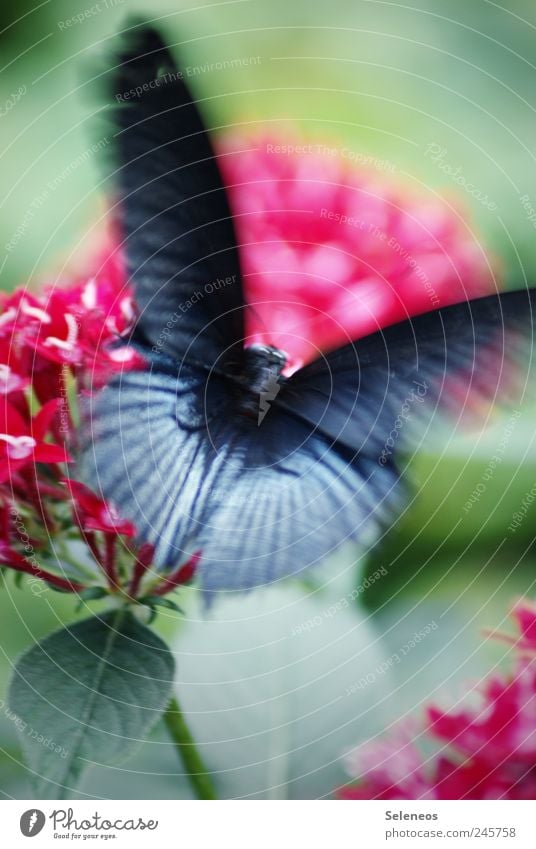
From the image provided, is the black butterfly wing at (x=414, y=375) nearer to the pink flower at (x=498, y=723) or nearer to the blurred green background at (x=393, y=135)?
the blurred green background at (x=393, y=135)

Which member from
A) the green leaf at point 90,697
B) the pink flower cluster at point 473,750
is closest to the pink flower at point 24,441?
the green leaf at point 90,697

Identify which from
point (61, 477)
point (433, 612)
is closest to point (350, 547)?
point (433, 612)

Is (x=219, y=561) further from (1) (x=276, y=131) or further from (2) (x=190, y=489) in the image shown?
(1) (x=276, y=131)

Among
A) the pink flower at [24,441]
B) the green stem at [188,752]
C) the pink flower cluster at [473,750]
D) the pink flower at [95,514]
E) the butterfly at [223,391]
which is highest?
the butterfly at [223,391]

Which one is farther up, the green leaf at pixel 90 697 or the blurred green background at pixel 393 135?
the blurred green background at pixel 393 135

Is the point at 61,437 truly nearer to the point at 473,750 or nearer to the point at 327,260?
the point at 327,260
